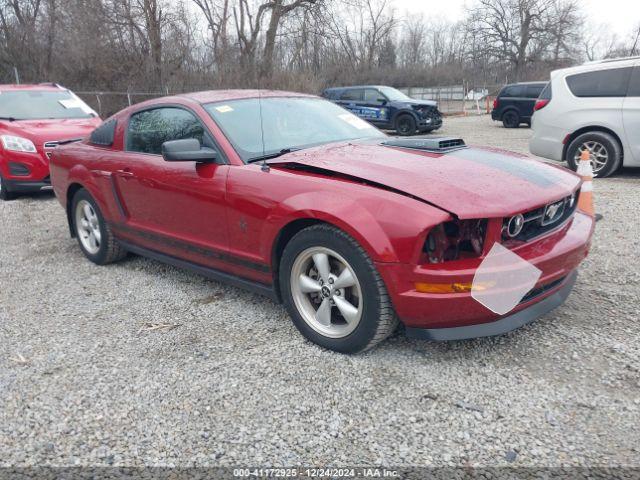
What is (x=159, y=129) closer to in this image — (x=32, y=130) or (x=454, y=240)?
(x=454, y=240)

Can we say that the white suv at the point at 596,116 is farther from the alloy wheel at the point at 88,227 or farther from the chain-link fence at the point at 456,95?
the chain-link fence at the point at 456,95

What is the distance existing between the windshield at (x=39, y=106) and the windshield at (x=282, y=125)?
5.96 metres

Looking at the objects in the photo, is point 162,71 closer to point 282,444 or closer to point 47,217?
point 47,217

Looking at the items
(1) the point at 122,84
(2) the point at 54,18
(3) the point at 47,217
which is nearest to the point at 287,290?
(3) the point at 47,217

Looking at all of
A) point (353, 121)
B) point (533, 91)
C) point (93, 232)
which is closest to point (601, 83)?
point (353, 121)

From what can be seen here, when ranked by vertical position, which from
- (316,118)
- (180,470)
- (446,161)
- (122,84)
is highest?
(122,84)

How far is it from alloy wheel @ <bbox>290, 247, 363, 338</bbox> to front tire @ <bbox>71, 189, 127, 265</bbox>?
90.1 inches

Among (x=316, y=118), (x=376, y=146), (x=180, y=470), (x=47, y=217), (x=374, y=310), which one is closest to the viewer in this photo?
(x=180, y=470)

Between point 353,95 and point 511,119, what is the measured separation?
6.19 m

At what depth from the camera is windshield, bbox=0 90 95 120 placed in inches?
320

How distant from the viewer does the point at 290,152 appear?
3.41 m

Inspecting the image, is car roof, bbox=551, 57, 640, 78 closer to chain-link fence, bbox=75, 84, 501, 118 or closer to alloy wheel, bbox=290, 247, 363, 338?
alloy wheel, bbox=290, 247, 363, 338

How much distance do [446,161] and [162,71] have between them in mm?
19366

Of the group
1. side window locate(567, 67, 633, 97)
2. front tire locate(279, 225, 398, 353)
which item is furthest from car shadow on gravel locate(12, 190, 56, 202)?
side window locate(567, 67, 633, 97)
